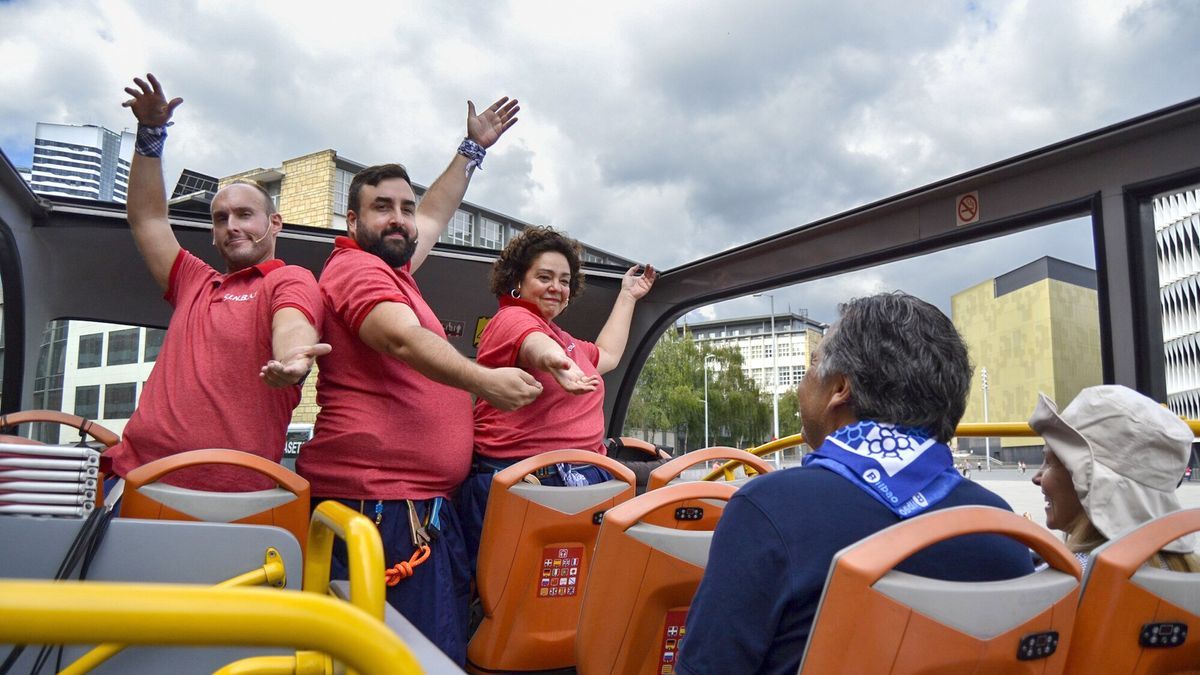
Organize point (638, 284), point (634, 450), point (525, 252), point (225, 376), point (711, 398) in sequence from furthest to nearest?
1. point (711, 398)
2. point (634, 450)
3. point (638, 284)
4. point (525, 252)
5. point (225, 376)

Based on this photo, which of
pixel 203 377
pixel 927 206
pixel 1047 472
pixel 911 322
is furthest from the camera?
pixel 927 206

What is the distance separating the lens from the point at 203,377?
2146 millimetres

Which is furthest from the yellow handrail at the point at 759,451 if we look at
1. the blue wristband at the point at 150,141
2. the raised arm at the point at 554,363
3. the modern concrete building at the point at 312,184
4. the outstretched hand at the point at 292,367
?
the modern concrete building at the point at 312,184

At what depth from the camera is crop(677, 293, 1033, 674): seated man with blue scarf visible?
112 cm

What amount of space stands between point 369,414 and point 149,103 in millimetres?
1366

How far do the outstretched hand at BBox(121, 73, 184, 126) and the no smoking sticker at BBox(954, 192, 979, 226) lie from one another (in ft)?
10.3

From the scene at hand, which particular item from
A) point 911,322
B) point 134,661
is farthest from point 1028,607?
point 134,661

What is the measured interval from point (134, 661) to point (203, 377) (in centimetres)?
93

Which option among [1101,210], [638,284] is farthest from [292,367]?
[1101,210]

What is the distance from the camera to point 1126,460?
162 centimetres

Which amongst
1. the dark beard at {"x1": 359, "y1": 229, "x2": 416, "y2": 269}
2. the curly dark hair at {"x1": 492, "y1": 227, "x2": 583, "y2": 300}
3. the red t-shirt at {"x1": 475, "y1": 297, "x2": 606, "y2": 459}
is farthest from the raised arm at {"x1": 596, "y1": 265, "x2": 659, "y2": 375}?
the dark beard at {"x1": 359, "y1": 229, "x2": 416, "y2": 269}

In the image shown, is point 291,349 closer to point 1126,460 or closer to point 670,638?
point 670,638

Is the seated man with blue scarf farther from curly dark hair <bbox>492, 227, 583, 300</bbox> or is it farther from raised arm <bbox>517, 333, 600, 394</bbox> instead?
curly dark hair <bbox>492, 227, 583, 300</bbox>

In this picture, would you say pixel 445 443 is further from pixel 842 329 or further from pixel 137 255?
pixel 137 255
